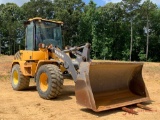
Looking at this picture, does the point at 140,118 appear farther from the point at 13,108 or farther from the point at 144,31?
the point at 144,31

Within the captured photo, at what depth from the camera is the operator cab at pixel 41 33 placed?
8367 mm

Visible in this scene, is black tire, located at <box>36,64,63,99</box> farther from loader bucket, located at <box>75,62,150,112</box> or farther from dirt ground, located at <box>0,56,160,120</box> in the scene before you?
loader bucket, located at <box>75,62,150,112</box>

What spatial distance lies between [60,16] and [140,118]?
36316 mm

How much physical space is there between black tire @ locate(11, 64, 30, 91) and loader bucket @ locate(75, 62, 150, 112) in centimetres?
332

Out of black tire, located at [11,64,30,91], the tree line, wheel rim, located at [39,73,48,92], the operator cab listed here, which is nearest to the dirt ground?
wheel rim, located at [39,73,48,92]

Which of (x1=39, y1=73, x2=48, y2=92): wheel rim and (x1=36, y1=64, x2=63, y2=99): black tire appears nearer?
(x1=36, y1=64, x2=63, y2=99): black tire

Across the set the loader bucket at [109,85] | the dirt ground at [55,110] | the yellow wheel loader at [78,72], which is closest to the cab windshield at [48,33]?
the yellow wheel loader at [78,72]

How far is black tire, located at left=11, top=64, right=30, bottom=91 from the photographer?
883 cm

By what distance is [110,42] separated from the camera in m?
40.8

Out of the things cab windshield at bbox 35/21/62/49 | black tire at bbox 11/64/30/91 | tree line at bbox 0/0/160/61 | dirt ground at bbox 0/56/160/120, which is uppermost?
tree line at bbox 0/0/160/61

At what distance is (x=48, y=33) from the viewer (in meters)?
8.53

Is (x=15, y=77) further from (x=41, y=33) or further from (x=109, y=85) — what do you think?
(x=109, y=85)

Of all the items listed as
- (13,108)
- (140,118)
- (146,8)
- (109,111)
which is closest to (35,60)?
(13,108)

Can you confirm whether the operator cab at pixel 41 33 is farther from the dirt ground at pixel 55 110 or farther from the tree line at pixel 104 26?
the tree line at pixel 104 26
